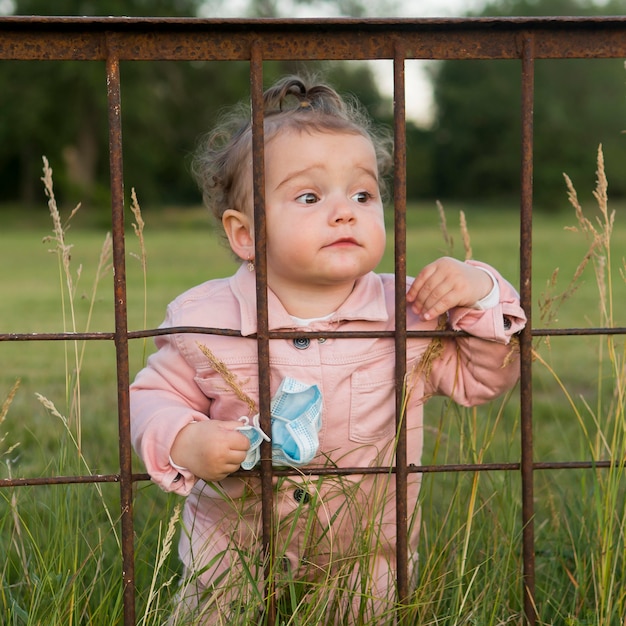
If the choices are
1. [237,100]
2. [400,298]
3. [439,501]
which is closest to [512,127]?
[237,100]

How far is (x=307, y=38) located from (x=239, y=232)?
2.05 ft

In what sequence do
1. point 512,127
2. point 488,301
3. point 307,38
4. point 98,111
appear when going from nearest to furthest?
point 307,38, point 488,301, point 98,111, point 512,127

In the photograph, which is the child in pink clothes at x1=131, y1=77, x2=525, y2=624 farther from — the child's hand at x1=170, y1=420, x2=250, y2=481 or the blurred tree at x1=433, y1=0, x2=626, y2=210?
the blurred tree at x1=433, y1=0, x2=626, y2=210

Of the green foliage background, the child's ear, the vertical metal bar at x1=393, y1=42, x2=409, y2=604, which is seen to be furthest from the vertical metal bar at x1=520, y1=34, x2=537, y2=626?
the green foliage background

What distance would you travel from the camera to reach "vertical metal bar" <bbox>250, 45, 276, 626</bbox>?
1.83 metres

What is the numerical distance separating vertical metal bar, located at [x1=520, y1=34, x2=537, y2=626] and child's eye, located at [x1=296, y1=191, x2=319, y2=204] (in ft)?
1.56

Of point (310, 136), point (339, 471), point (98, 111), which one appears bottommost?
point (339, 471)

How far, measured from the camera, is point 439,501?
3031 mm

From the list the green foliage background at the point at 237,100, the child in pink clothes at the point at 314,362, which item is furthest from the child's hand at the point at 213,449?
the green foliage background at the point at 237,100

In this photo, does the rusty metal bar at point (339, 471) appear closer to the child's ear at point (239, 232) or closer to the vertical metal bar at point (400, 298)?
the vertical metal bar at point (400, 298)

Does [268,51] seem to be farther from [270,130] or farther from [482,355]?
[482,355]

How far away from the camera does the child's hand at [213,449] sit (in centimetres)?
190

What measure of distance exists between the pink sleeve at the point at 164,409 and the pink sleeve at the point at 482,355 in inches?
22.7

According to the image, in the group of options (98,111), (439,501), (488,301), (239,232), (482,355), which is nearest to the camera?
(488,301)
